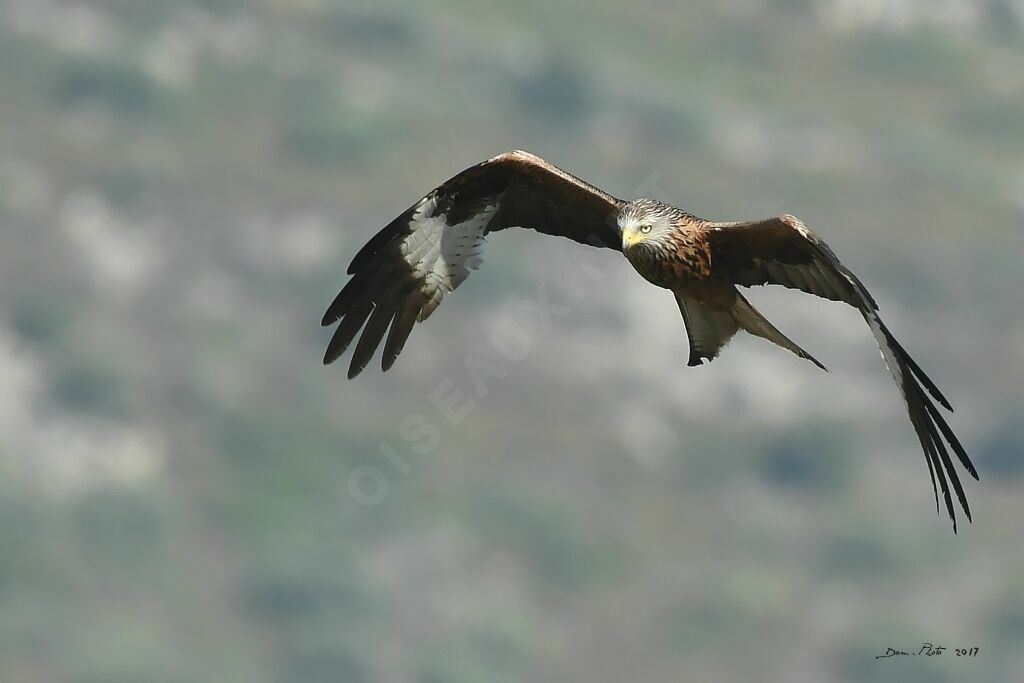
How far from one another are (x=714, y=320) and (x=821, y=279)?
127 cm

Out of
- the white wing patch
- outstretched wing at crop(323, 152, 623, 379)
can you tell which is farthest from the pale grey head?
the white wing patch

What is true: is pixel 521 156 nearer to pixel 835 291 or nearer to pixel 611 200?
pixel 611 200

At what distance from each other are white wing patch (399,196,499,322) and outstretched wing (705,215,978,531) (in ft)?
8.69

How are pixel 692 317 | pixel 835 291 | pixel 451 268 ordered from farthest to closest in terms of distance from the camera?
pixel 451 268, pixel 692 317, pixel 835 291

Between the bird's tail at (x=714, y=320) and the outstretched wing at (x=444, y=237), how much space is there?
113 cm

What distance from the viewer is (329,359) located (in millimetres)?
15195

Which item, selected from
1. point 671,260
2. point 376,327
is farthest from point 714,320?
point 376,327

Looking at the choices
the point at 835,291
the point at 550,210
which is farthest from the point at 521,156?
the point at 835,291

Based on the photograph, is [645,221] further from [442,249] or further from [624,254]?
[442,249]

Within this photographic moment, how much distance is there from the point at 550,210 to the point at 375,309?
6.59 ft

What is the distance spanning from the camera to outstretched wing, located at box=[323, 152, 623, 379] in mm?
15500

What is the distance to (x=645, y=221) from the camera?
14.4 meters

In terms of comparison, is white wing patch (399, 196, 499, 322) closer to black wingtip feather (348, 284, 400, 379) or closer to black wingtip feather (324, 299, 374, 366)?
black wingtip feather (348, 284, 400, 379)

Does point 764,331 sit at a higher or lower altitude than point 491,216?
lower
